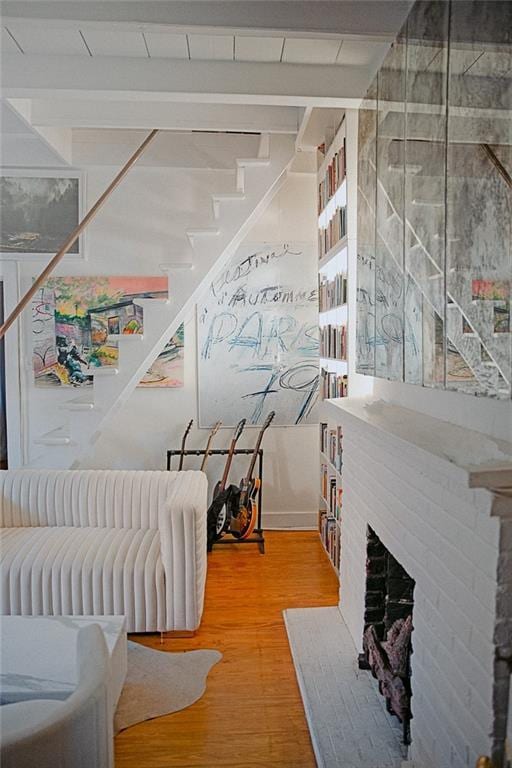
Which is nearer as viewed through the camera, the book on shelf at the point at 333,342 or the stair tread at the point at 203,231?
the book on shelf at the point at 333,342

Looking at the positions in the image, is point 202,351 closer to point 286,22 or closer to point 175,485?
point 175,485

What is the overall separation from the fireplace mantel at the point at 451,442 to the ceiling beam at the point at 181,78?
4.91ft

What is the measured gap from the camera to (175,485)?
367 cm

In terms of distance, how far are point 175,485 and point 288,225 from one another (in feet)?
7.85

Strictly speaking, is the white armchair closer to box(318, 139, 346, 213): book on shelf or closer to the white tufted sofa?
the white tufted sofa

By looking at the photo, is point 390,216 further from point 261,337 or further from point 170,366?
point 170,366

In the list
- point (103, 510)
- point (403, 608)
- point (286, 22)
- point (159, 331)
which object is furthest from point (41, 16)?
point (403, 608)

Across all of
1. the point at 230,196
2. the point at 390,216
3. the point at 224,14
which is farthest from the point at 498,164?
the point at 230,196

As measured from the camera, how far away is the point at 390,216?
2.58 metres

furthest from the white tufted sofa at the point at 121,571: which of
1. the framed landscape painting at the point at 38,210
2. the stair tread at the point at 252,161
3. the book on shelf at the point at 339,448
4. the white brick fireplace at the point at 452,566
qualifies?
the framed landscape painting at the point at 38,210

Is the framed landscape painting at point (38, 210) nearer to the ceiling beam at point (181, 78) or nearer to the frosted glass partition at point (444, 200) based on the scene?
the ceiling beam at point (181, 78)

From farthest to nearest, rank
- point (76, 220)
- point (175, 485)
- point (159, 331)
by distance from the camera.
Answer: point (76, 220) < point (159, 331) < point (175, 485)

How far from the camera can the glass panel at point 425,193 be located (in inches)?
78.1

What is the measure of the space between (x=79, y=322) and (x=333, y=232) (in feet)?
6.99
